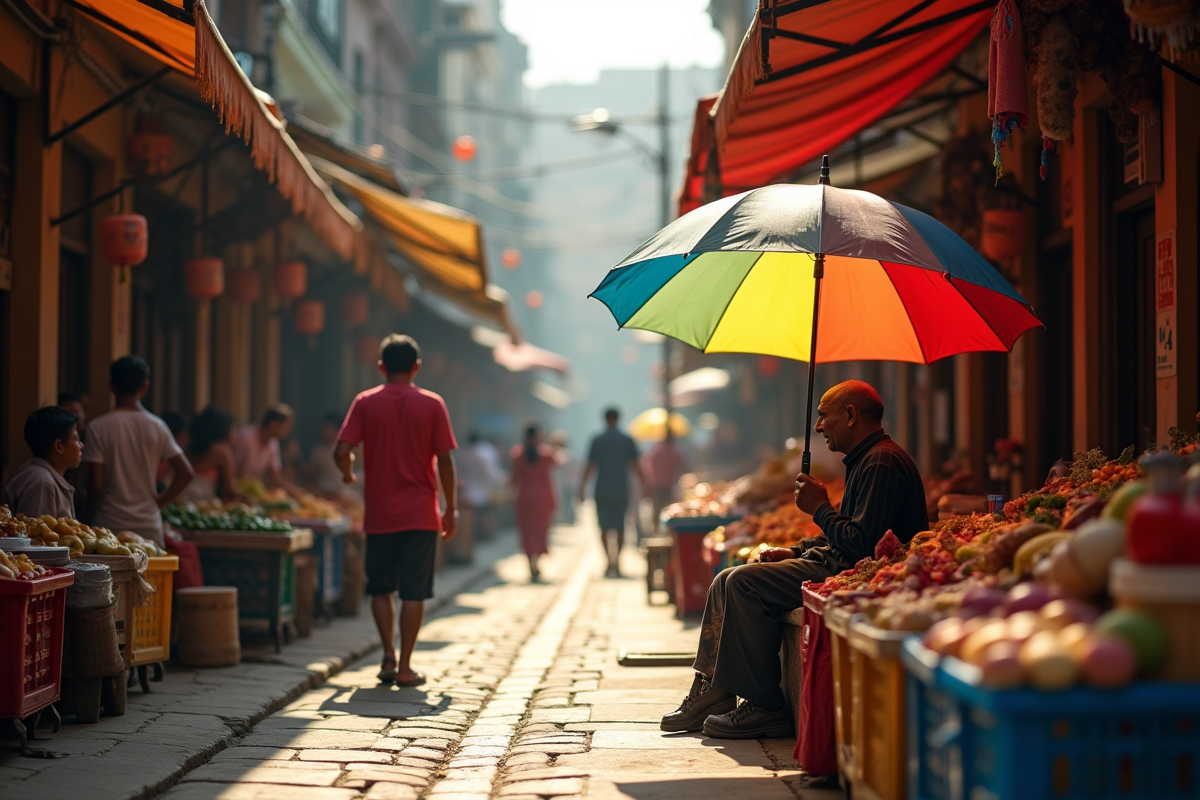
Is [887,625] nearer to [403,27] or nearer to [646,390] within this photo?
[403,27]

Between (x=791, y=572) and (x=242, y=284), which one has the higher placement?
(x=242, y=284)

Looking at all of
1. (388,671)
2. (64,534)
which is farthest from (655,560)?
(64,534)

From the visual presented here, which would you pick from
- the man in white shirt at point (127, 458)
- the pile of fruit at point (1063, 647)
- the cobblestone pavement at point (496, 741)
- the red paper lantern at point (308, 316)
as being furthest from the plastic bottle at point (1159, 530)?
the red paper lantern at point (308, 316)

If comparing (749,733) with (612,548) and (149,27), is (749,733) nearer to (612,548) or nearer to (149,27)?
(149,27)

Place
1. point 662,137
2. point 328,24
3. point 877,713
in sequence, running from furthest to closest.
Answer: point 662,137, point 328,24, point 877,713

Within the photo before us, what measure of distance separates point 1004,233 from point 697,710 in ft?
15.5

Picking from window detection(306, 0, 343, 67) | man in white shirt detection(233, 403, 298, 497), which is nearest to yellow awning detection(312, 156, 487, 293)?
man in white shirt detection(233, 403, 298, 497)

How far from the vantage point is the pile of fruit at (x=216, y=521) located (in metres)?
9.57

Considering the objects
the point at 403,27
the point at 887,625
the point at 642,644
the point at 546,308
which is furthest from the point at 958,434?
the point at 546,308

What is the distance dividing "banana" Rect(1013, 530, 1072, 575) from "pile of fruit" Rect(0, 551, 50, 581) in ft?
12.6

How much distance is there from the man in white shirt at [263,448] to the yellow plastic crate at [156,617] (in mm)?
4587

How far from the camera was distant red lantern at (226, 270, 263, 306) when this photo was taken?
14.2m

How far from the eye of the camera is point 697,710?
643cm

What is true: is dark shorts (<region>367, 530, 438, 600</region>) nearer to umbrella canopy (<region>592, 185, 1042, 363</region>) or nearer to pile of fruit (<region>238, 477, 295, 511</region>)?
umbrella canopy (<region>592, 185, 1042, 363</region>)
